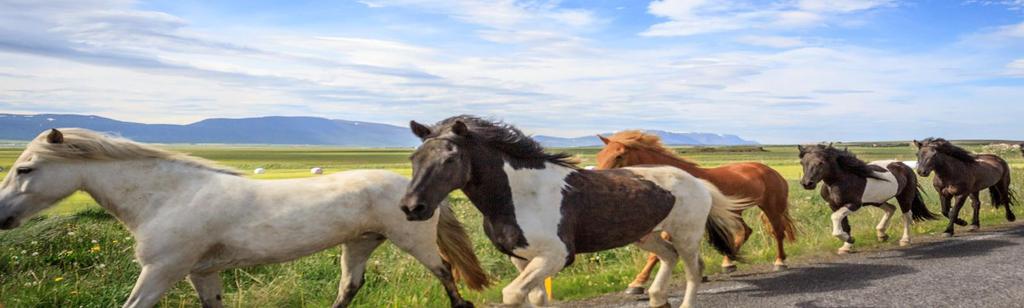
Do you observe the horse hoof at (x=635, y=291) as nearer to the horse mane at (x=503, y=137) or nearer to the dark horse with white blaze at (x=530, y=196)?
the dark horse with white blaze at (x=530, y=196)

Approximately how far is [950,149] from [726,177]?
7.88 meters

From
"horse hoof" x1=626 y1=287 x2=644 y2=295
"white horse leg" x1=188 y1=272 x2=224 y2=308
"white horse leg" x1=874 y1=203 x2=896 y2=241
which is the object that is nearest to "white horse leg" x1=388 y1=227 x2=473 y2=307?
"white horse leg" x1=188 y1=272 x2=224 y2=308

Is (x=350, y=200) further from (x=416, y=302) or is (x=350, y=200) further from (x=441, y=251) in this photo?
(x=416, y=302)

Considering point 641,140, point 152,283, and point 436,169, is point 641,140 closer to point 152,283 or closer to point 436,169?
point 436,169

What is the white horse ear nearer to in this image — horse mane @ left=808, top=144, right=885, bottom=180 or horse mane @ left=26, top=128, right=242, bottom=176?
→ horse mane @ left=26, top=128, right=242, bottom=176

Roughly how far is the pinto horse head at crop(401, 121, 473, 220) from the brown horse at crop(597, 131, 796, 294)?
3.38 metres

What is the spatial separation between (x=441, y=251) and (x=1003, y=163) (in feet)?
50.4

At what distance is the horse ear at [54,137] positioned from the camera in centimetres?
493

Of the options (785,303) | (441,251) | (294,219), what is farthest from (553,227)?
(785,303)

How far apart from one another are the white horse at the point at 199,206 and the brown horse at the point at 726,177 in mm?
2983

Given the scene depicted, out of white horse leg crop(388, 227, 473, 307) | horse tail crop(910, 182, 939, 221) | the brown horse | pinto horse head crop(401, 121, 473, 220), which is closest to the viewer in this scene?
pinto horse head crop(401, 121, 473, 220)

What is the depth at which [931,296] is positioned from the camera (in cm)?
726

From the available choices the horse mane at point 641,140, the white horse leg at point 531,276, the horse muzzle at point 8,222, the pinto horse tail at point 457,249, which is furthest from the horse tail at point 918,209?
the horse muzzle at point 8,222

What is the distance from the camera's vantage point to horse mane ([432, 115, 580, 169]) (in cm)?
521
